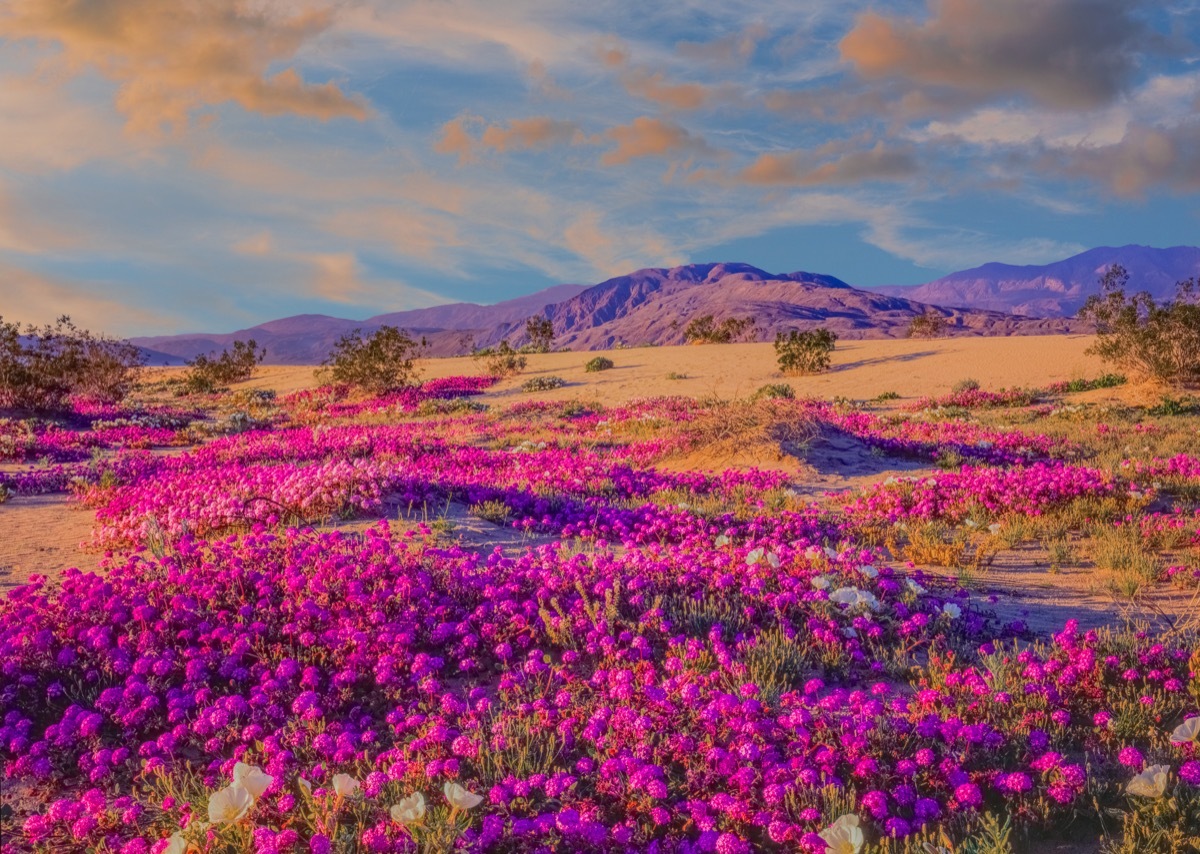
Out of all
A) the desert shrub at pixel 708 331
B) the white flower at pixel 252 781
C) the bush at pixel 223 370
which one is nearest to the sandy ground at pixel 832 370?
the bush at pixel 223 370

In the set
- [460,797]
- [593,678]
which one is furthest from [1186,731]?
[460,797]

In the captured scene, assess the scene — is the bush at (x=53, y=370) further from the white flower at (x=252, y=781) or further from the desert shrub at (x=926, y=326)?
the desert shrub at (x=926, y=326)

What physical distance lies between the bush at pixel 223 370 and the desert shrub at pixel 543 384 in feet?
62.5

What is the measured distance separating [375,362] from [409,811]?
2908 centimetres

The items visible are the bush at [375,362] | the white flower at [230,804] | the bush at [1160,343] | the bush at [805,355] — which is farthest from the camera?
the bush at [805,355]

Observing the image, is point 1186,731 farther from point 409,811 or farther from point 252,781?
point 252,781

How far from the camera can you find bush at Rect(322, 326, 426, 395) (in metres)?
30.3

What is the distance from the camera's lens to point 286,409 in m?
28.0

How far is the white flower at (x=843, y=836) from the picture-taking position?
2.69 m

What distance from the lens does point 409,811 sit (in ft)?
9.41

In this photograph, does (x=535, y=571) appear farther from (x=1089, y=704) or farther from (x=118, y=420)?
(x=118, y=420)

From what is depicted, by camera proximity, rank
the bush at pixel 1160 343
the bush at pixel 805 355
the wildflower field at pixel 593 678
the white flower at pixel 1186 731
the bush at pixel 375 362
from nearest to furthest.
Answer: the wildflower field at pixel 593 678, the white flower at pixel 1186 731, the bush at pixel 1160 343, the bush at pixel 375 362, the bush at pixel 805 355

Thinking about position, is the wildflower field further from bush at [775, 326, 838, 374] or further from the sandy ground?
A: bush at [775, 326, 838, 374]

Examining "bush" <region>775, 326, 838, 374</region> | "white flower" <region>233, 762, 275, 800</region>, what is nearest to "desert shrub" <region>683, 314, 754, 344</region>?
"bush" <region>775, 326, 838, 374</region>
